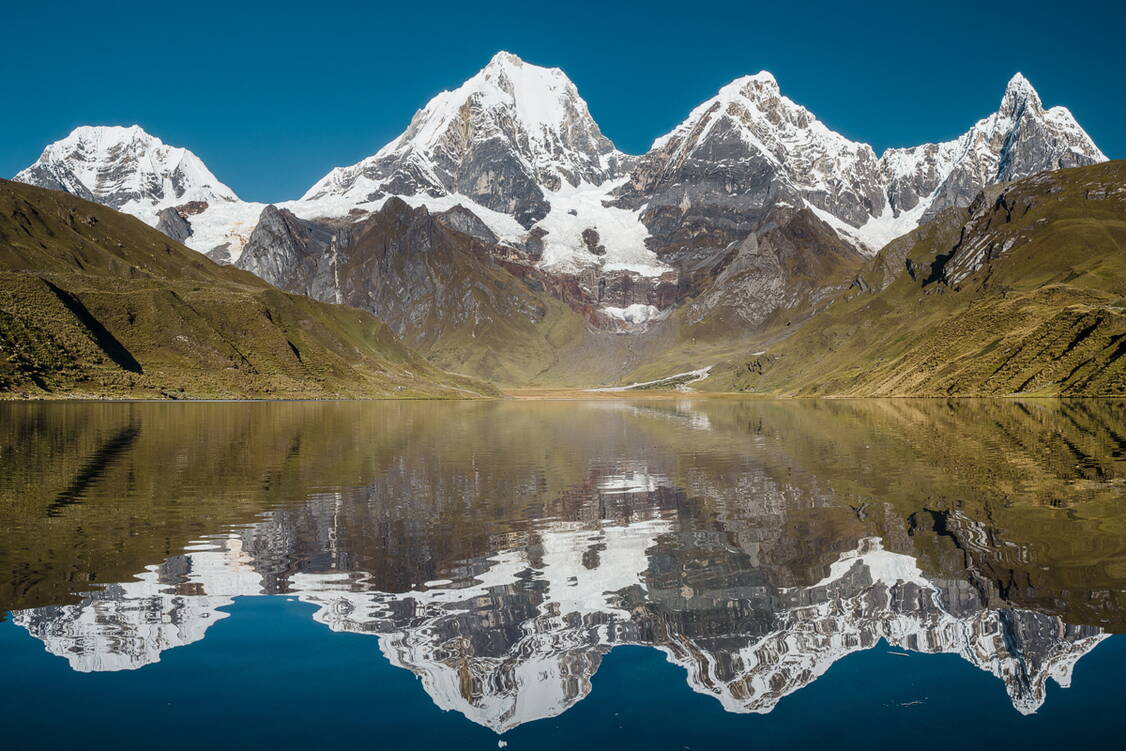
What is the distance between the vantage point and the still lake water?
1719 centimetres

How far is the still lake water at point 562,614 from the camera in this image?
17.2 metres

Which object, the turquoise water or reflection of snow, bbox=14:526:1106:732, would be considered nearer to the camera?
the turquoise water

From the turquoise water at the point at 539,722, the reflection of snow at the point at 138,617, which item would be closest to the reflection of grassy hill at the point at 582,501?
the reflection of snow at the point at 138,617

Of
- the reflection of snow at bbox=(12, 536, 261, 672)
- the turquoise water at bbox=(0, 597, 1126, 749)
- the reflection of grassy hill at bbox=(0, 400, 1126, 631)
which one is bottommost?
the turquoise water at bbox=(0, 597, 1126, 749)

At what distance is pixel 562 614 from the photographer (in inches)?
966

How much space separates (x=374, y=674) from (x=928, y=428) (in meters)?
101

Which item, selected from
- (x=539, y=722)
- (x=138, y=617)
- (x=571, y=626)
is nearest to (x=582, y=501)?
(x=571, y=626)

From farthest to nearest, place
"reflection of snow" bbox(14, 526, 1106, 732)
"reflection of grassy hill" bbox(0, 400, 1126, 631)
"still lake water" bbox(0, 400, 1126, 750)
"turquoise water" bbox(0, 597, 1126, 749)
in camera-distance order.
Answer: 1. "reflection of grassy hill" bbox(0, 400, 1126, 631)
2. "reflection of snow" bbox(14, 526, 1106, 732)
3. "still lake water" bbox(0, 400, 1126, 750)
4. "turquoise water" bbox(0, 597, 1126, 749)

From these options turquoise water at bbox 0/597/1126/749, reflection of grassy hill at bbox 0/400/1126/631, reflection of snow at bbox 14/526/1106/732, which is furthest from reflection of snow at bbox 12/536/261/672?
reflection of grassy hill at bbox 0/400/1126/631

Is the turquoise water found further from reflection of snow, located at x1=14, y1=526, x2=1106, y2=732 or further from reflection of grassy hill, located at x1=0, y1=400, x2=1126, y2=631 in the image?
reflection of grassy hill, located at x1=0, y1=400, x2=1126, y2=631

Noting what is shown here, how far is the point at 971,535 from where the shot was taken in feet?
113

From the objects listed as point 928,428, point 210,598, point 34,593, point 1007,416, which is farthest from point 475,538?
point 1007,416

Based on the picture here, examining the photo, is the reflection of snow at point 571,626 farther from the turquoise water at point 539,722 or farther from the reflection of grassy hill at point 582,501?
the reflection of grassy hill at point 582,501

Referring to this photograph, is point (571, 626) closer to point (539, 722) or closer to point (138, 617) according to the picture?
point (539, 722)
